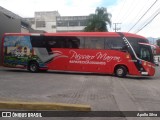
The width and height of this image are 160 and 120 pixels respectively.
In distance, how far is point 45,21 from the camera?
347 ft

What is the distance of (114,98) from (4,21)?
75.1 feet

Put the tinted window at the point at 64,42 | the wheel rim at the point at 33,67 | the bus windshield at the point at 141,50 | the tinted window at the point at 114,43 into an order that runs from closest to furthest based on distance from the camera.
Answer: the bus windshield at the point at 141,50
the tinted window at the point at 114,43
the tinted window at the point at 64,42
the wheel rim at the point at 33,67

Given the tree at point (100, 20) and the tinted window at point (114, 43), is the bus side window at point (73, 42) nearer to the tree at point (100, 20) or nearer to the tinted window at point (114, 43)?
the tinted window at point (114, 43)

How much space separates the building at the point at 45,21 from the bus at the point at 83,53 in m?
74.6

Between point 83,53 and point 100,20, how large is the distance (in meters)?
34.0

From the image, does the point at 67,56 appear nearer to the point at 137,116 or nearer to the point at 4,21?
the point at 4,21

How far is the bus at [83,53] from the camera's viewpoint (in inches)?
863

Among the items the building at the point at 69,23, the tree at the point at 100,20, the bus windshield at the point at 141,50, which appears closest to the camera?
the bus windshield at the point at 141,50

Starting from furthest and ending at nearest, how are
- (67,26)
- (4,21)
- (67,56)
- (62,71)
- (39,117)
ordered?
(67,26) → (4,21) → (62,71) → (67,56) → (39,117)

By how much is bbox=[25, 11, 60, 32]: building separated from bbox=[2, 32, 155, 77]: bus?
245 feet

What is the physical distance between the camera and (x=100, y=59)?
2256cm

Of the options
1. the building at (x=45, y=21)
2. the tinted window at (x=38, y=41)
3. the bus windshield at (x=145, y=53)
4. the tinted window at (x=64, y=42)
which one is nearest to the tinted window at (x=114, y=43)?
the bus windshield at (x=145, y=53)

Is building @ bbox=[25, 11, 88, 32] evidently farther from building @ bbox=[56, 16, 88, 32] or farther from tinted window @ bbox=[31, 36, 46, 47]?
tinted window @ bbox=[31, 36, 46, 47]

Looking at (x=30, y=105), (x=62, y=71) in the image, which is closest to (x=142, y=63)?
(x=62, y=71)
